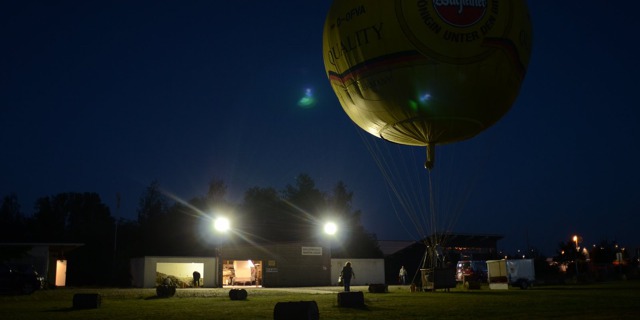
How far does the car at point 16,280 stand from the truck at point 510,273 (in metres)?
28.6

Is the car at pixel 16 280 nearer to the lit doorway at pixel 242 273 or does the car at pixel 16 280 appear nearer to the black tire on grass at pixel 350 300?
the lit doorway at pixel 242 273

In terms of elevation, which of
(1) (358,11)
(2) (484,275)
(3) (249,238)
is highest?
(1) (358,11)

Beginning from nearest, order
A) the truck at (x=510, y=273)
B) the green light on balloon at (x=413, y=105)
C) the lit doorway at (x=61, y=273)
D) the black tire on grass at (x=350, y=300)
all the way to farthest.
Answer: the green light on balloon at (x=413, y=105)
the black tire on grass at (x=350, y=300)
the truck at (x=510, y=273)
the lit doorway at (x=61, y=273)

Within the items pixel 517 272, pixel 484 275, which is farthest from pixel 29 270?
pixel 484 275

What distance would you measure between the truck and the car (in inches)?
1127

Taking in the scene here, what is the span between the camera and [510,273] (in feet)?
130

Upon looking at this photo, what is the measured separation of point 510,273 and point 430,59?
29.1 metres

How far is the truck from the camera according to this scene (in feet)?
121

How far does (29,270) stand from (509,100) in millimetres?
29879

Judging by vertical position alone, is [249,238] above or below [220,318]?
above

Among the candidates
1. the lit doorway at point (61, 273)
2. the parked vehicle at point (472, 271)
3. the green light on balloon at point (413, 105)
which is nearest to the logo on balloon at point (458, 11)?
the green light on balloon at point (413, 105)

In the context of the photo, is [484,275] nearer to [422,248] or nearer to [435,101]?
[422,248]

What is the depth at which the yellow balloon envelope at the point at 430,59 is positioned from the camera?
14.5m

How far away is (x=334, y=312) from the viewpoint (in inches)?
638
